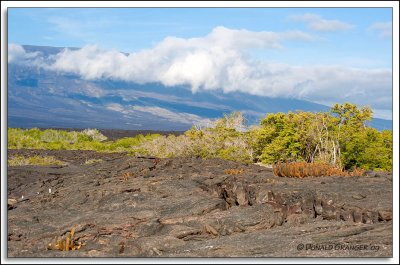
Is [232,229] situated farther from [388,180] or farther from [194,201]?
[388,180]

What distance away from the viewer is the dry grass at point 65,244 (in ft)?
39.4

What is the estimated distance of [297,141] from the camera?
3023cm

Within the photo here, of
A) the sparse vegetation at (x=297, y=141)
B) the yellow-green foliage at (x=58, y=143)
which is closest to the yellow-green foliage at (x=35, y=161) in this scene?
the sparse vegetation at (x=297, y=141)

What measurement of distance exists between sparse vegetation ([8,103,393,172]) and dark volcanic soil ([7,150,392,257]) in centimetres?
718

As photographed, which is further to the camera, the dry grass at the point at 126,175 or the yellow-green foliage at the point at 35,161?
the yellow-green foliage at the point at 35,161

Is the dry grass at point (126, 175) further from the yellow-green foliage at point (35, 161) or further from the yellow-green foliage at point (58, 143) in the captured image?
the yellow-green foliage at point (58, 143)

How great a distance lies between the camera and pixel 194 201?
16.6 meters

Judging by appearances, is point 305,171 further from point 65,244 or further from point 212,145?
point 212,145

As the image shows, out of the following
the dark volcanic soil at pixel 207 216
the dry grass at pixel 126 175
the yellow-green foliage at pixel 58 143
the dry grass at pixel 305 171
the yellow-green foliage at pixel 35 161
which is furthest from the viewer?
the yellow-green foliage at pixel 58 143

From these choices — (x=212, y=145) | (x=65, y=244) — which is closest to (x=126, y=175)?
(x=65, y=244)

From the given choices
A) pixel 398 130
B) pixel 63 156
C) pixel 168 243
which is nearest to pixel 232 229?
pixel 168 243

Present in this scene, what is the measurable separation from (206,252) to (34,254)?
2.93 metres

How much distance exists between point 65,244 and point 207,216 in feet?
12.3

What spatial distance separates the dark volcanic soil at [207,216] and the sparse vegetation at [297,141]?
7179 mm
